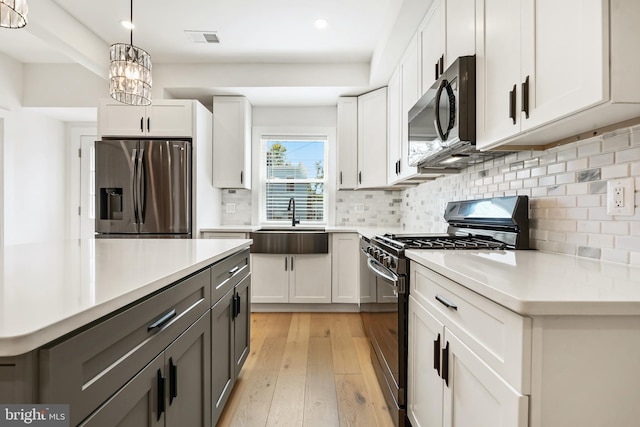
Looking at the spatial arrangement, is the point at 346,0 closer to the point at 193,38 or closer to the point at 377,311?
the point at 193,38

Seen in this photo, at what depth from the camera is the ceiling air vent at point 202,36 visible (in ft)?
9.54

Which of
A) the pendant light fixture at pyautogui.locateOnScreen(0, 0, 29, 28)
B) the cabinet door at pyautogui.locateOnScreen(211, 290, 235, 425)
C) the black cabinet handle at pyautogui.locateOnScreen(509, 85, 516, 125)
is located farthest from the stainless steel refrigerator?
the black cabinet handle at pyautogui.locateOnScreen(509, 85, 516, 125)

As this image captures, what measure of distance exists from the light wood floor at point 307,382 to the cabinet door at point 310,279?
41 centimetres

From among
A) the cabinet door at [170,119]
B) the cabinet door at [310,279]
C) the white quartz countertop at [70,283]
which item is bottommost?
the cabinet door at [310,279]

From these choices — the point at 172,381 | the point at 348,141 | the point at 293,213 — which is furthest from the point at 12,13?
the point at 293,213

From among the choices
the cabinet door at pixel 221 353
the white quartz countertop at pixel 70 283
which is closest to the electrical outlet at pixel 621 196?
the white quartz countertop at pixel 70 283

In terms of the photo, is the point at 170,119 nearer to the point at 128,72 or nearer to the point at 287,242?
the point at 128,72

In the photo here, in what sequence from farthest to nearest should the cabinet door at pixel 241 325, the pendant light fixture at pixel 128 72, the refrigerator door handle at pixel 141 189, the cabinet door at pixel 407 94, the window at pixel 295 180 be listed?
the window at pixel 295 180, the refrigerator door handle at pixel 141 189, the cabinet door at pixel 407 94, the pendant light fixture at pixel 128 72, the cabinet door at pixel 241 325

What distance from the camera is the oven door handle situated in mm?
1652

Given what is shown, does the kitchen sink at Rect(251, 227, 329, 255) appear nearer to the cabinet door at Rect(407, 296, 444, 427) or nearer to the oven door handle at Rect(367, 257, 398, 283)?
the oven door handle at Rect(367, 257, 398, 283)

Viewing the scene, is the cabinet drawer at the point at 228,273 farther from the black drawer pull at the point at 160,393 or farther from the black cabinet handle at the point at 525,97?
the black cabinet handle at the point at 525,97

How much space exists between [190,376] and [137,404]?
1.24 feet

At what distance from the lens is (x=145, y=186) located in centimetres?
321

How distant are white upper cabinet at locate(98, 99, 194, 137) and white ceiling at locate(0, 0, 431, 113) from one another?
31 centimetres
